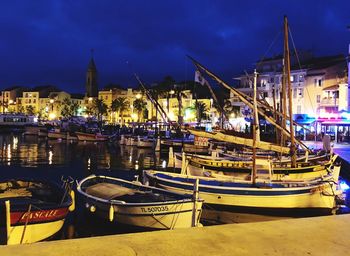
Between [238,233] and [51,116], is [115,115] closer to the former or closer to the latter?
[51,116]

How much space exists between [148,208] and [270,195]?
7.07m

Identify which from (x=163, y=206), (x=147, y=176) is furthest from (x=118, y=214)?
(x=147, y=176)

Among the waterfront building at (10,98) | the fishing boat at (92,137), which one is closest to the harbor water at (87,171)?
the fishing boat at (92,137)

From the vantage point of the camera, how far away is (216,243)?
661cm

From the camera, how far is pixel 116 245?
633 cm

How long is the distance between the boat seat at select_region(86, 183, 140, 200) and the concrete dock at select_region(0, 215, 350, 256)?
9.97 m

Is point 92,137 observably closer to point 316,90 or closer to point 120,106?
point 316,90

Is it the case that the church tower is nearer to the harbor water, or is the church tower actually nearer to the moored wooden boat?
the moored wooden boat

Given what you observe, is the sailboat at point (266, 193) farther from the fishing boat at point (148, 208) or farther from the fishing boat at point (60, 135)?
the fishing boat at point (60, 135)

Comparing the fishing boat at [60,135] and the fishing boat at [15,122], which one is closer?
the fishing boat at [60,135]

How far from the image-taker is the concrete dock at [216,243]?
6055 mm

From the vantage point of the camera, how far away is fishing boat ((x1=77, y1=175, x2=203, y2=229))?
1495cm

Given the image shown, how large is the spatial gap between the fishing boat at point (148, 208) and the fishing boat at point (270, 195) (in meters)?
3.55

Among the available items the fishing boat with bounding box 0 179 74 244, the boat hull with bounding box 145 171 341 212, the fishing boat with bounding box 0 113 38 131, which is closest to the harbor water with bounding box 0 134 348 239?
the boat hull with bounding box 145 171 341 212
